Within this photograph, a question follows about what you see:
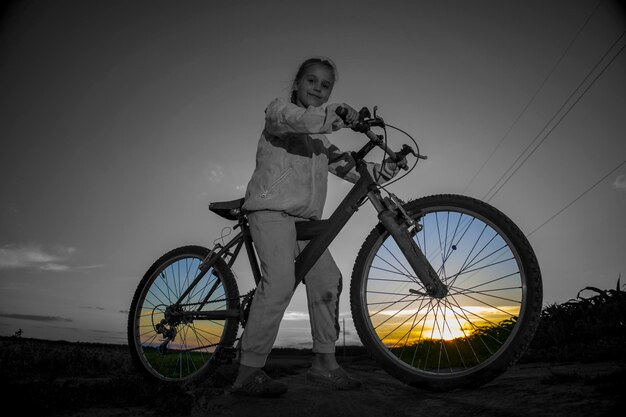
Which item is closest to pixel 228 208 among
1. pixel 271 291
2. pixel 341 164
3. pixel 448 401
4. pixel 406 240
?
pixel 271 291

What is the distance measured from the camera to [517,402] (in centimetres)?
180

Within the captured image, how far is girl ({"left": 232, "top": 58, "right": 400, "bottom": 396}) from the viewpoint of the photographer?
8.59 feet

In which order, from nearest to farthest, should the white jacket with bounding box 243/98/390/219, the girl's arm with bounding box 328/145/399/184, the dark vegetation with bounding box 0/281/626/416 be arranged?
the dark vegetation with bounding box 0/281/626/416, the white jacket with bounding box 243/98/390/219, the girl's arm with bounding box 328/145/399/184

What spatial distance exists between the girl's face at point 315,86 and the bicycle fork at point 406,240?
1.04 m

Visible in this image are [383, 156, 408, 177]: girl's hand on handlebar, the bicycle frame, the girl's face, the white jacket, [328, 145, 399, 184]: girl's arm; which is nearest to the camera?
the bicycle frame

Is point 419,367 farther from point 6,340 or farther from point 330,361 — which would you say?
point 6,340

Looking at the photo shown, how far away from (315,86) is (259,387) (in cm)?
241

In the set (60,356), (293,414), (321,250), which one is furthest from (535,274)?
(60,356)

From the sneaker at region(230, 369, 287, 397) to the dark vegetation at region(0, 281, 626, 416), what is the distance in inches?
7.2

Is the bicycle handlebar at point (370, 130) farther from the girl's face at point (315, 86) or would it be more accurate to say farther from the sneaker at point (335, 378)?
the sneaker at point (335, 378)

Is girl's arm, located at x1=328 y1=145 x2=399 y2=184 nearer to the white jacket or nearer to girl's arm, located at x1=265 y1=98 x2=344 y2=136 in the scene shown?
the white jacket

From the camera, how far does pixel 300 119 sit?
2.54 m

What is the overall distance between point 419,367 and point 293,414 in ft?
3.32

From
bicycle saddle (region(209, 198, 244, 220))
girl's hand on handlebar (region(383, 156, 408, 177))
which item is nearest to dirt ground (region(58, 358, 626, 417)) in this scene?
bicycle saddle (region(209, 198, 244, 220))
